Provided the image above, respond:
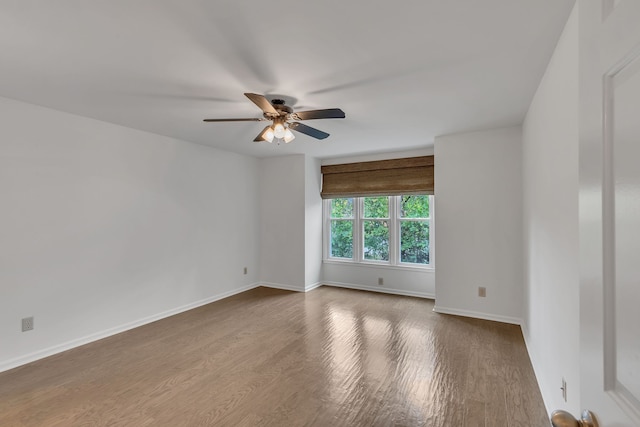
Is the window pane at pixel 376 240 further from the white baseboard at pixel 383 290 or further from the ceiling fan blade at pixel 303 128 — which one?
the ceiling fan blade at pixel 303 128

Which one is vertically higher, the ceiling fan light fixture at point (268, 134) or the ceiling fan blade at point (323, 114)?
the ceiling fan blade at point (323, 114)

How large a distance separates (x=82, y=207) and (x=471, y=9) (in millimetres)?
3774

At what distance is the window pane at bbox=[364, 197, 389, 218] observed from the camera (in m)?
5.21

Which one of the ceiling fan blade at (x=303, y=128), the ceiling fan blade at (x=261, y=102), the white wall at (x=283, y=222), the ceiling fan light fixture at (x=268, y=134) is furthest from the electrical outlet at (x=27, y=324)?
the white wall at (x=283, y=222)

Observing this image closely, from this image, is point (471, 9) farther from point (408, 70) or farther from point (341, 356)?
point (341, 356)

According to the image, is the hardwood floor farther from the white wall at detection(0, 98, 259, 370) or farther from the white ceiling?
the white ceiling

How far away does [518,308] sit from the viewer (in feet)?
11.9

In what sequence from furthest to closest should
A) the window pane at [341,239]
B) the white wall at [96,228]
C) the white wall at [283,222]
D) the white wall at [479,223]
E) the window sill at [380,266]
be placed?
1. the window pane at [341,239]
2. the white wall at [283,222]
3. the window sill at [380,266]
4. the white wall at [479,223]
5. the white wall at [96,228]

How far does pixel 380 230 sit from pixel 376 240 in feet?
0.63

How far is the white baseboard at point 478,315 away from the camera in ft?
11.9

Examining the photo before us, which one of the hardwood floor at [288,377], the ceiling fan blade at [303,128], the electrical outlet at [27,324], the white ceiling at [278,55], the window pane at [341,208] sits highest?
the white ceiling at [278,55]

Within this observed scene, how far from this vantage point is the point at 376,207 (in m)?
5.29

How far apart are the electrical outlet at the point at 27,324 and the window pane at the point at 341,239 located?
4102 mm

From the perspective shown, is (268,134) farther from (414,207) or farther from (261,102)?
(414,207)
